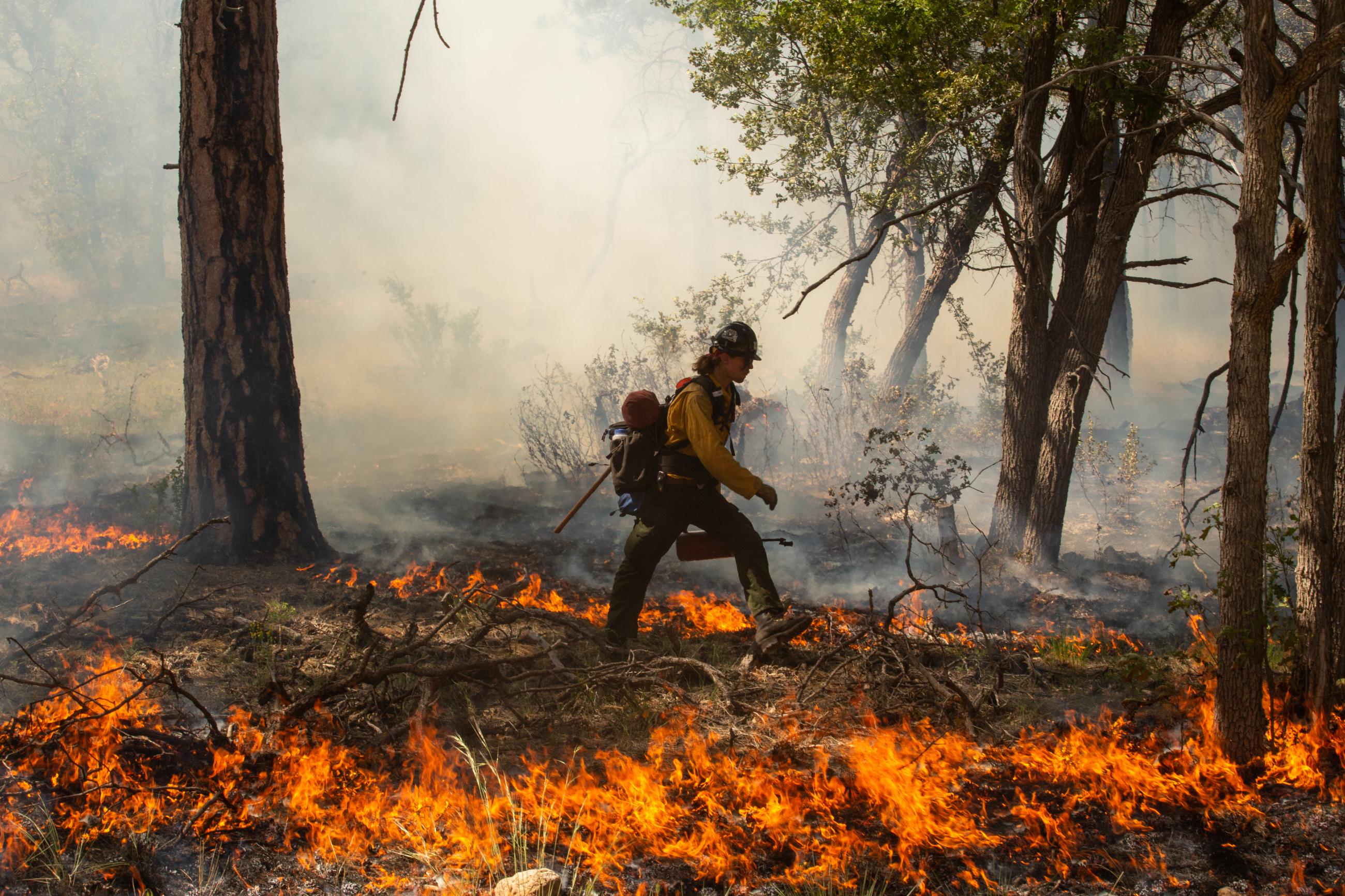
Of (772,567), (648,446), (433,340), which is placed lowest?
(772,567)

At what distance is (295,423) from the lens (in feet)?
22.3

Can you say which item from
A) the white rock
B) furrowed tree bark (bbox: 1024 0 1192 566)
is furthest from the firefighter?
furrowed tree bark (bbox: 1024 0 1192 566)

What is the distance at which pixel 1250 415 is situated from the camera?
Answer: 129 inches

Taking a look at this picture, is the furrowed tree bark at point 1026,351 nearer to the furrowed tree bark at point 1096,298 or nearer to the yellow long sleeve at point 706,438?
the furrowed tree bark at point 1096,298

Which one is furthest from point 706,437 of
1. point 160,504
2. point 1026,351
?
point 160,504

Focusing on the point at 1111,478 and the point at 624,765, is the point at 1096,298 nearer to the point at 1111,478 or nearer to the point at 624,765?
the point at 624,765

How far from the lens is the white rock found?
8.95 feet

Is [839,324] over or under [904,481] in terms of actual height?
over

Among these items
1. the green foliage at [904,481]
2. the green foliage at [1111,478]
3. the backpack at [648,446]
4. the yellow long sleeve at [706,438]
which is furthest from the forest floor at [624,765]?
the green foliage at [1111,478]

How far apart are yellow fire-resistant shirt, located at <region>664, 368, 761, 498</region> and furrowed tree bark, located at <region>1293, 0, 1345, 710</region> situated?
99.6 inches

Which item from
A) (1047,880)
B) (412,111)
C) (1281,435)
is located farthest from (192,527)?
(412,111)

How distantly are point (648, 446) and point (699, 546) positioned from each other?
0.71 meters

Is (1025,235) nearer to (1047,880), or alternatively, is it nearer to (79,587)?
(1047,880)

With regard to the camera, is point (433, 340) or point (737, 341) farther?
point (433, 340)
